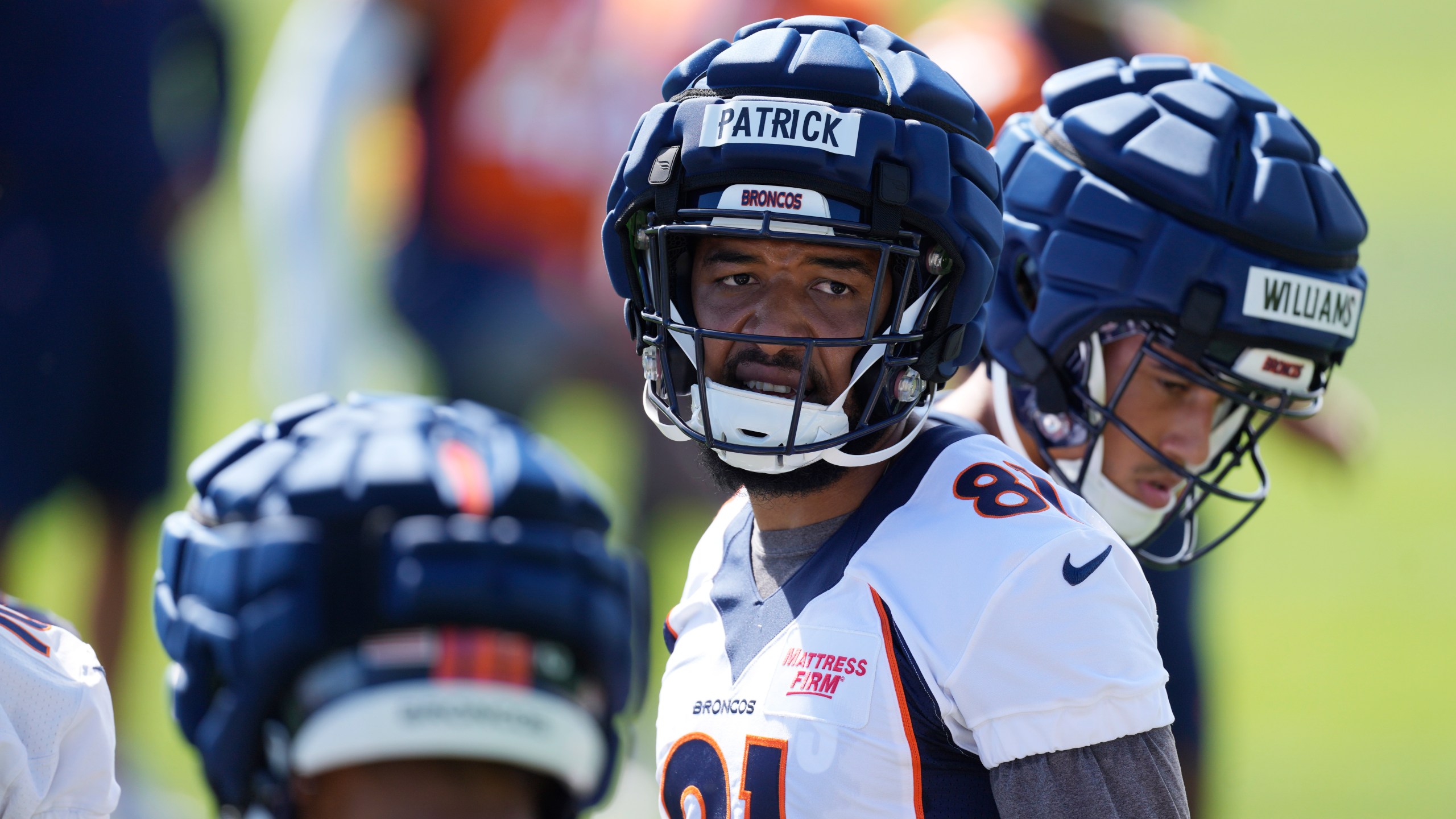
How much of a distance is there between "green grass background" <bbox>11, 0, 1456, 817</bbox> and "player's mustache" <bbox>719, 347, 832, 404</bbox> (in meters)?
2.18

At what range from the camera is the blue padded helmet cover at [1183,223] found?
2.86 metres

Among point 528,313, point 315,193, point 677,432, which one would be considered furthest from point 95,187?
point 677,432

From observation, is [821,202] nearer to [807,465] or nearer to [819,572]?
[807,465]

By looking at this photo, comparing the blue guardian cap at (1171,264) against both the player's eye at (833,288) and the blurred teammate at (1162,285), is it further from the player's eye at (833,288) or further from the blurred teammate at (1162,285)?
the player's eye at (833,288)

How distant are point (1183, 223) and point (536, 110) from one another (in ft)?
12.7

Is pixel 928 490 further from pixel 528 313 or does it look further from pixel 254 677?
pixel 528 313

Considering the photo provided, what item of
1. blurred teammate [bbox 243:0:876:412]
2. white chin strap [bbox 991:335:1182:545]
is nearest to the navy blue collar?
white chin strap [bbox 991:335:1182:545]

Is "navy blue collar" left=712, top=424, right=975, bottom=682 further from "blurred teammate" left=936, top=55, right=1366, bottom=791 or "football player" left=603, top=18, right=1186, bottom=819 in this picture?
"blurred teammate" left=936, top=55, right=1366, bottom=791

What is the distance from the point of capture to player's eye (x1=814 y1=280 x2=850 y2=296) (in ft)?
7.70

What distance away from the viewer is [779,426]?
2.27 metres

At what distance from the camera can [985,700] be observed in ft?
6.32

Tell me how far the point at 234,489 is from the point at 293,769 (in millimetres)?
309

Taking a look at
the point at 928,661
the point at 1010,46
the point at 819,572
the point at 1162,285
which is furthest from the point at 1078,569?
the point at 1010,46

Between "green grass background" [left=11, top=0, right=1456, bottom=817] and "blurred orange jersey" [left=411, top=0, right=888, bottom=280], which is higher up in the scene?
"blurred orange jersey" [left=411, top=0, right=888, bottom=280]
